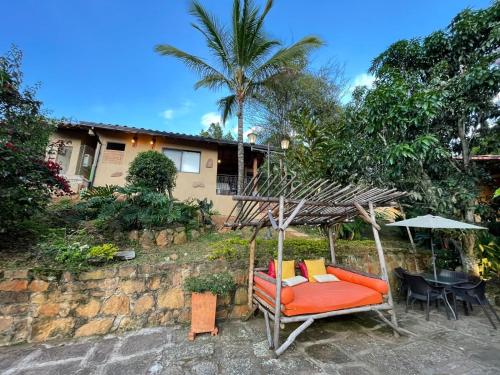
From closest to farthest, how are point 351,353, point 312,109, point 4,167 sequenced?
point 351,353
point 4,167
point 312,109

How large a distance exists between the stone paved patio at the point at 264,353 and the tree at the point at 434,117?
2644mm

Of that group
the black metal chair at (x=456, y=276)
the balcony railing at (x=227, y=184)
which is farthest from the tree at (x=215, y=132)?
the black metal chair at (x=456, y=276)

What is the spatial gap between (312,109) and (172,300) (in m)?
11.1

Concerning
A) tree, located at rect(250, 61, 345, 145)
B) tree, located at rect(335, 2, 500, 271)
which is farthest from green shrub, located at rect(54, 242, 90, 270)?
tree, located at rect(250, 61, 345, 145)

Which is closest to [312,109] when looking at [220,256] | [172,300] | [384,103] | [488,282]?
[384,103]

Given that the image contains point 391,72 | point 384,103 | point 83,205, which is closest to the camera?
point 384,103

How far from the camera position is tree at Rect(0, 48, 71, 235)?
3423 millimetres

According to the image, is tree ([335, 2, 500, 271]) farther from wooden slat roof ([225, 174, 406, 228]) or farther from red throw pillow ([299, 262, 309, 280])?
red throw pillow ([299, 262, 309, 280])

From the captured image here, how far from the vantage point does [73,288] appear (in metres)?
3.33

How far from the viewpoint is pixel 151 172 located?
5.83 m

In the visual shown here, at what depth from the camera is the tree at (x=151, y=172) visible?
583cm

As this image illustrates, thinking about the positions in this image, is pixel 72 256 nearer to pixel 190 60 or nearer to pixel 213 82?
pixel 213 82

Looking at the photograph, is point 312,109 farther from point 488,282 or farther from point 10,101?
point 10,101

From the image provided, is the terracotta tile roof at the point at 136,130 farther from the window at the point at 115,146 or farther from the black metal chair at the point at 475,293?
the black metal chair at the point at 475,293
